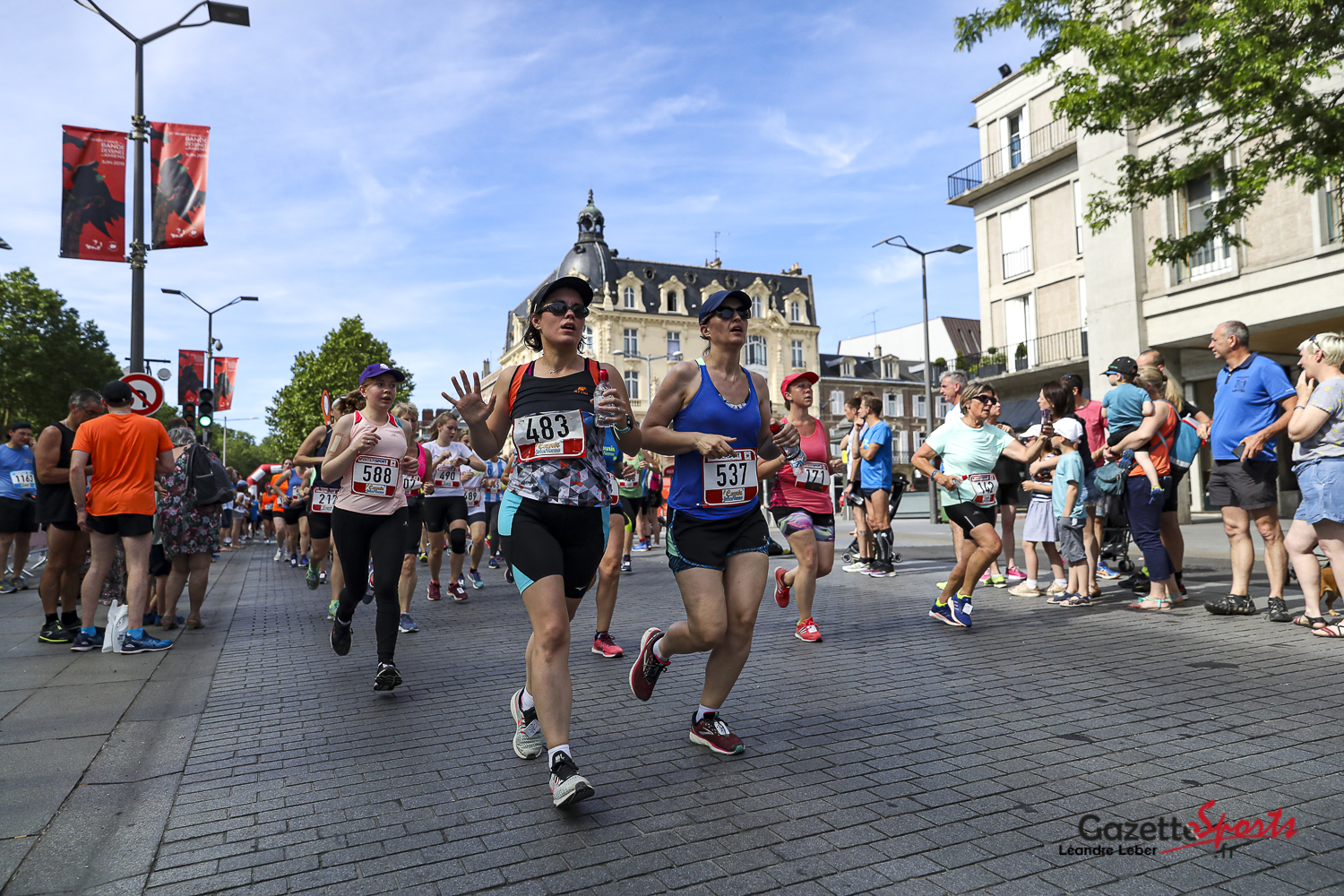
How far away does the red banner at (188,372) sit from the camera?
941 inches

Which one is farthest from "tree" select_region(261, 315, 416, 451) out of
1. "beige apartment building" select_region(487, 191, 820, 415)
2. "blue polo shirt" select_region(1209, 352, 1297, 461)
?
"blue polo shirt" select_region(1209, 352, 1297, 461)

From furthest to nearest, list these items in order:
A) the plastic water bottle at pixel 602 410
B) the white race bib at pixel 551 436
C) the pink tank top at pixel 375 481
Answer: the pink tank top at pixel 375 481
the white race bib at pixel 551 436
the plastic water bottle at pixel 602 410

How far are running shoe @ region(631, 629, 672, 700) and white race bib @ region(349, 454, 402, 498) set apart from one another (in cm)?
233

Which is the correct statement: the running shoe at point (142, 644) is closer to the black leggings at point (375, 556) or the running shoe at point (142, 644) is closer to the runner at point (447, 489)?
the black leggings at point (375, 556)

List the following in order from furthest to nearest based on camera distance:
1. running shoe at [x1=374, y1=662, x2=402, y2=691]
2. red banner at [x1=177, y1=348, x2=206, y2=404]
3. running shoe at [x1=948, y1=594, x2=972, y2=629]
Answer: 1. red banner at [x1=177, y1=348, x2=206, y2=404]
2. running shoe at [x1=948, y1=594, x2=972, y2=629]
3. running shoe at [x1=374, y1=662, x2=402, y2=691]

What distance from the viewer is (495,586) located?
12.1 m

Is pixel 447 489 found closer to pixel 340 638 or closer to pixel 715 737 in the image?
pixel 340 638

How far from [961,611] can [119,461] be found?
6597 mm

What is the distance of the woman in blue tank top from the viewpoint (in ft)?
13.9

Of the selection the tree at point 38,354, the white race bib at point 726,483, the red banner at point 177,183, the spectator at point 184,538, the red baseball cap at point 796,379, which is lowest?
the spectator at point 184,538

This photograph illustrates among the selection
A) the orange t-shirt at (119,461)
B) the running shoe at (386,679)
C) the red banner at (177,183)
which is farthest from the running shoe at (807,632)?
the red banner at (177,183)

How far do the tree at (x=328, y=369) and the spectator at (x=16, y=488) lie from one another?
47881 millimetres

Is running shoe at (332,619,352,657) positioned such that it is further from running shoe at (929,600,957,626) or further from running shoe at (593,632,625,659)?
running shoe at (929,600,957,626)

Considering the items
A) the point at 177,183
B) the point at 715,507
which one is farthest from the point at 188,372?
the point at 715,507
